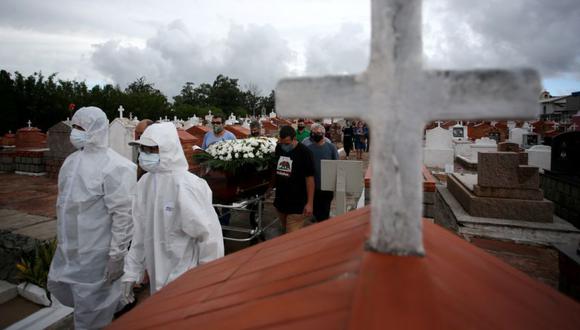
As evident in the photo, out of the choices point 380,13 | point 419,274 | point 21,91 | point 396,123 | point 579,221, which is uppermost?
point 21,91

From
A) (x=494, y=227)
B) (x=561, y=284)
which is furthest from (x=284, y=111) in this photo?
(x=494, y=227)

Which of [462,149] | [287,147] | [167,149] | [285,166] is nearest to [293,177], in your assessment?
[285,166]

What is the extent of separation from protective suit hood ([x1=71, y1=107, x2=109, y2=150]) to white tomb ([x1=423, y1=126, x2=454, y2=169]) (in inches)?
423

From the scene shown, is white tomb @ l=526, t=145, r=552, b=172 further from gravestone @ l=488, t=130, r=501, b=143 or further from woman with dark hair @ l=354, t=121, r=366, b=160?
gravestone @ l=488, t=130, r=501, b=143

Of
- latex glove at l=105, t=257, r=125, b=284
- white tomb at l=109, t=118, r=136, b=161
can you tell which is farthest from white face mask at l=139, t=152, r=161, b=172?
white tomb at l=109, t=118, r=136, b=161

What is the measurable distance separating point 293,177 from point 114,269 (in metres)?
2.61

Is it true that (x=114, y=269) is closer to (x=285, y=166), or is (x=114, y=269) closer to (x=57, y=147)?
(x=285, y=166)

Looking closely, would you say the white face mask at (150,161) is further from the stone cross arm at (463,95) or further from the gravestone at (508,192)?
the gravestone at (508,192)

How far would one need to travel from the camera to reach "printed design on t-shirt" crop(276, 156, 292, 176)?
4.98 m

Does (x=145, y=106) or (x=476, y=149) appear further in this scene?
(x=145, y=106)

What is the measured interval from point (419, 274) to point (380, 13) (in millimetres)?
571

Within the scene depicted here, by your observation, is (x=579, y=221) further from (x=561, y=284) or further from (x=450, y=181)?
(x=561, y=284)

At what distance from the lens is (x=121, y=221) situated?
3.15 m

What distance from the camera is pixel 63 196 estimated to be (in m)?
3.19
